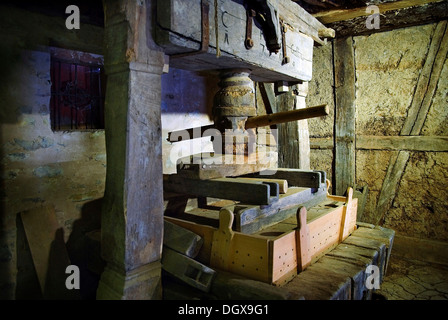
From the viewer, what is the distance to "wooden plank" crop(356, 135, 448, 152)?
3.71 meters

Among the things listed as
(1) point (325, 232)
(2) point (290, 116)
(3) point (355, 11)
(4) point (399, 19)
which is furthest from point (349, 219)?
(4) point (399, 19)

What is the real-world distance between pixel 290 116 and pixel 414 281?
2580 mm

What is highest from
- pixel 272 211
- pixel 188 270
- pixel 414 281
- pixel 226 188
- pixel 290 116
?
pixel 290 116

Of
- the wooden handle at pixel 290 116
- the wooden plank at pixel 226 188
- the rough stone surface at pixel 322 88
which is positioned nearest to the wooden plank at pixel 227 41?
the wooden handle at pixel 290 116

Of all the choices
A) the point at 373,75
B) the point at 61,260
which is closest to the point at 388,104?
the point at 373,75

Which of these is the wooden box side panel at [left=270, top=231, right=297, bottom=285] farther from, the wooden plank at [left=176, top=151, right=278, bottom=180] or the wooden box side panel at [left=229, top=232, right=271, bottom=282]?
the wooden plank at [left=176, top=151, right=278, bottom=180]

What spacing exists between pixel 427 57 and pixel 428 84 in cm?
32

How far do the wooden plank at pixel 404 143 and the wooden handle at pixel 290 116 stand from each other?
6.69 ft

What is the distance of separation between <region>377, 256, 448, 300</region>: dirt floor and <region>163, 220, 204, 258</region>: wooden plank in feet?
6.59

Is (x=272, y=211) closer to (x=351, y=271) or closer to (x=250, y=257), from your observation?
(x=250, y=257)

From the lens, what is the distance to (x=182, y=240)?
214 cm

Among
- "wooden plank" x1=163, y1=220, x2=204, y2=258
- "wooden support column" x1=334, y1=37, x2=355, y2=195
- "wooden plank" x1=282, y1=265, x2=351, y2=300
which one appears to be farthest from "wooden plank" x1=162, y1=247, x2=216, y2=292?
"wooden support column" x1=334, y1=37, x2=355, y2=195
